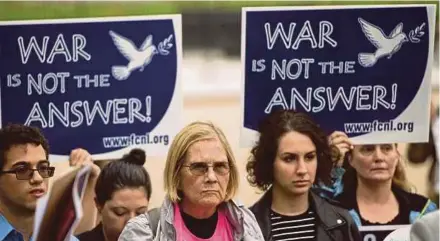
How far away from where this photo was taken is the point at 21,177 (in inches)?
138

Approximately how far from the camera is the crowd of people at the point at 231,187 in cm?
353

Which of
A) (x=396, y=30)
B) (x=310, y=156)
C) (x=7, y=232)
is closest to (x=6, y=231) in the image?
(x=7, y=232)

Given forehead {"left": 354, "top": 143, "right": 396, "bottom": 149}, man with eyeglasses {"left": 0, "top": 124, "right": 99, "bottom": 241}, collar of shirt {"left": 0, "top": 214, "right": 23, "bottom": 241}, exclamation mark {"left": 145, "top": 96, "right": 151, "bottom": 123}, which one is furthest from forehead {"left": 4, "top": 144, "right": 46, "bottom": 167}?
forehead {"left": 354, "top": 143, "right": 396, "bottom": 149}

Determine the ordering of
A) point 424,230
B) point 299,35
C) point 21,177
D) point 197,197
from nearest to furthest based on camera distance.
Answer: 1. point 424,230
2. point 21,177
3. point 197,197
4. point 299,35

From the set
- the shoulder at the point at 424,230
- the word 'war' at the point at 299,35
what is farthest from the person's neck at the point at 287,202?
the shoulder at the point at 424,230

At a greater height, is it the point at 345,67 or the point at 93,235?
the point at 345,67

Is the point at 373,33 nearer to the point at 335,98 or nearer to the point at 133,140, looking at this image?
the point at 335,98

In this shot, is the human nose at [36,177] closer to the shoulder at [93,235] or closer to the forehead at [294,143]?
the shoulder at [93,235]

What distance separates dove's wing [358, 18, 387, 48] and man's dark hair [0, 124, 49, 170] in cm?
141

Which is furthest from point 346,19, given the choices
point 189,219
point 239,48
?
point 189,219

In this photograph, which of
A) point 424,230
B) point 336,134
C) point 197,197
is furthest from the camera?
point 336,134

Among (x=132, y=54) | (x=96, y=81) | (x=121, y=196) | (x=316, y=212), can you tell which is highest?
(x=132, y=54)

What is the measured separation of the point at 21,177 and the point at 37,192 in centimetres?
9

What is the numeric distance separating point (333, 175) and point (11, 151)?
1358mm
